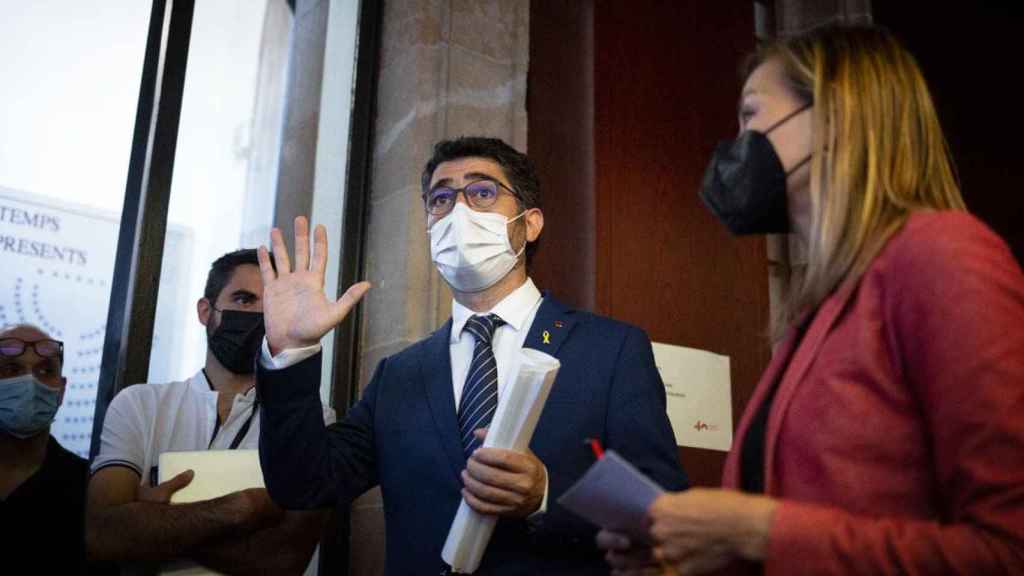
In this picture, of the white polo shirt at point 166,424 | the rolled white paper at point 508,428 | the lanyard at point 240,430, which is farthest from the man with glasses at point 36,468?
the rolled white paper at point 508,428

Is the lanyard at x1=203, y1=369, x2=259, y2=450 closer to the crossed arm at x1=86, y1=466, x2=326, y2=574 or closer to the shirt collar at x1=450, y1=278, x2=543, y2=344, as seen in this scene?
the crossed arm at x1=86, y1=466, x2=326, y2=574

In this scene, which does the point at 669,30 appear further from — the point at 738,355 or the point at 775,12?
the point at 738,355

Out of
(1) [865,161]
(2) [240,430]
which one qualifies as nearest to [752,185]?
(1) [865,161]

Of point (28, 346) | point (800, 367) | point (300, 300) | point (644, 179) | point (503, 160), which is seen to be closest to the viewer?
point (800, 367)

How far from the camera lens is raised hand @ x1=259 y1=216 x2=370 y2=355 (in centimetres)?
201

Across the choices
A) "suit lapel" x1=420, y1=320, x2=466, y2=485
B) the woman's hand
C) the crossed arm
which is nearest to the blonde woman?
the woman's hand

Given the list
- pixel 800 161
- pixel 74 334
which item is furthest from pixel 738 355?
pixel 74 334

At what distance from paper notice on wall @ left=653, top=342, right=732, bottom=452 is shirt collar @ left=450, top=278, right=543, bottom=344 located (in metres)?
1.15

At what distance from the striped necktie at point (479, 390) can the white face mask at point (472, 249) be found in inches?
6.8

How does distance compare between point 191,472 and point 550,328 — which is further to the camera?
point 191,472

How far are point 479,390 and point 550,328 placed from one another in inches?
10.5

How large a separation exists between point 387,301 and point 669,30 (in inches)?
71.6

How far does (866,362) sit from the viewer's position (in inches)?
46.9

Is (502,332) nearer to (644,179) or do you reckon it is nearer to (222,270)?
(222,270)
